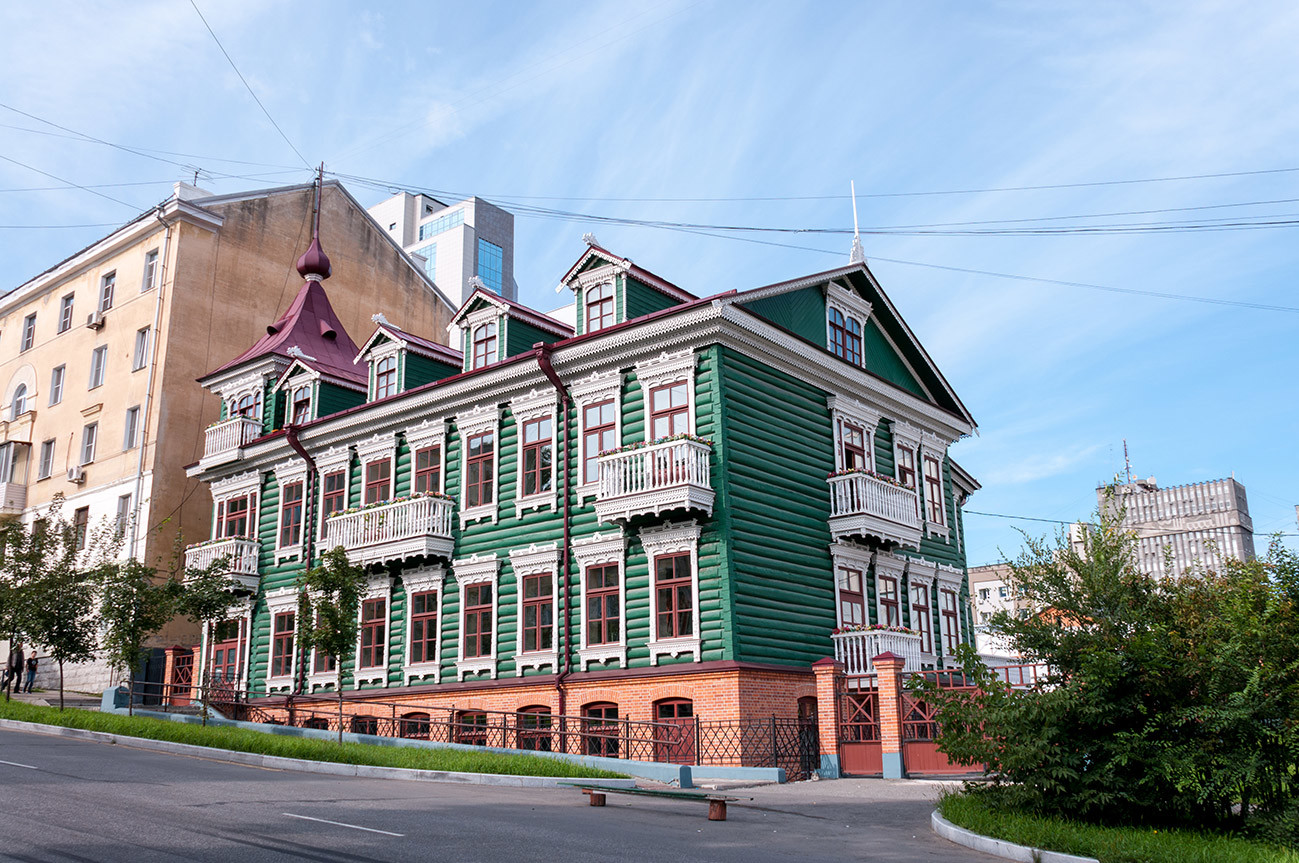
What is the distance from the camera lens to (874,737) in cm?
2298

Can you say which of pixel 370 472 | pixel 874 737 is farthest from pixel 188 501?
pixel 874 737

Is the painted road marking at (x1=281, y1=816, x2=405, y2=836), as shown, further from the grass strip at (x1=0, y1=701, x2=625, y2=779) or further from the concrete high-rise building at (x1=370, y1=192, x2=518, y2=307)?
the concrete high-rise building at (x1=370, y1=192, x2=518, y2=307)

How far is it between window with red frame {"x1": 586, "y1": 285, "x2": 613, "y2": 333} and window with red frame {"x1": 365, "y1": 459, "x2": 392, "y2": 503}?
802 centimetres

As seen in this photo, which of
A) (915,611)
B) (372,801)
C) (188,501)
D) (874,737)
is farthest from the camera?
(188,501)

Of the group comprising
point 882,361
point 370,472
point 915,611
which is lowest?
point 915,611

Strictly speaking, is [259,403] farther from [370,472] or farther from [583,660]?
[583,660]

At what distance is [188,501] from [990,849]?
34017mm

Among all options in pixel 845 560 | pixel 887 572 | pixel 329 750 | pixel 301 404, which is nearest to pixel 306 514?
pixel 301 404

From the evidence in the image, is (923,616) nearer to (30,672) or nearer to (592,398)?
(592,398)

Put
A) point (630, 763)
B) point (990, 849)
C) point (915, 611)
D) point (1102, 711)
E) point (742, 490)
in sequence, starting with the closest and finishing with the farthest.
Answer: point (990, 849) → point (1102, 711) → point (630, 763) → point (742, 490) → point (915, 611)

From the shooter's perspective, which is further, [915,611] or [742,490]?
[915,611]

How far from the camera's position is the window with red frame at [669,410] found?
2547 cm

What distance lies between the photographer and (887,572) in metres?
28.8

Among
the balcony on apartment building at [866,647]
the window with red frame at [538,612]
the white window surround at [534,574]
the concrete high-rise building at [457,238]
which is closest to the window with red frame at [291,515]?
the white window surround at [534,574]
